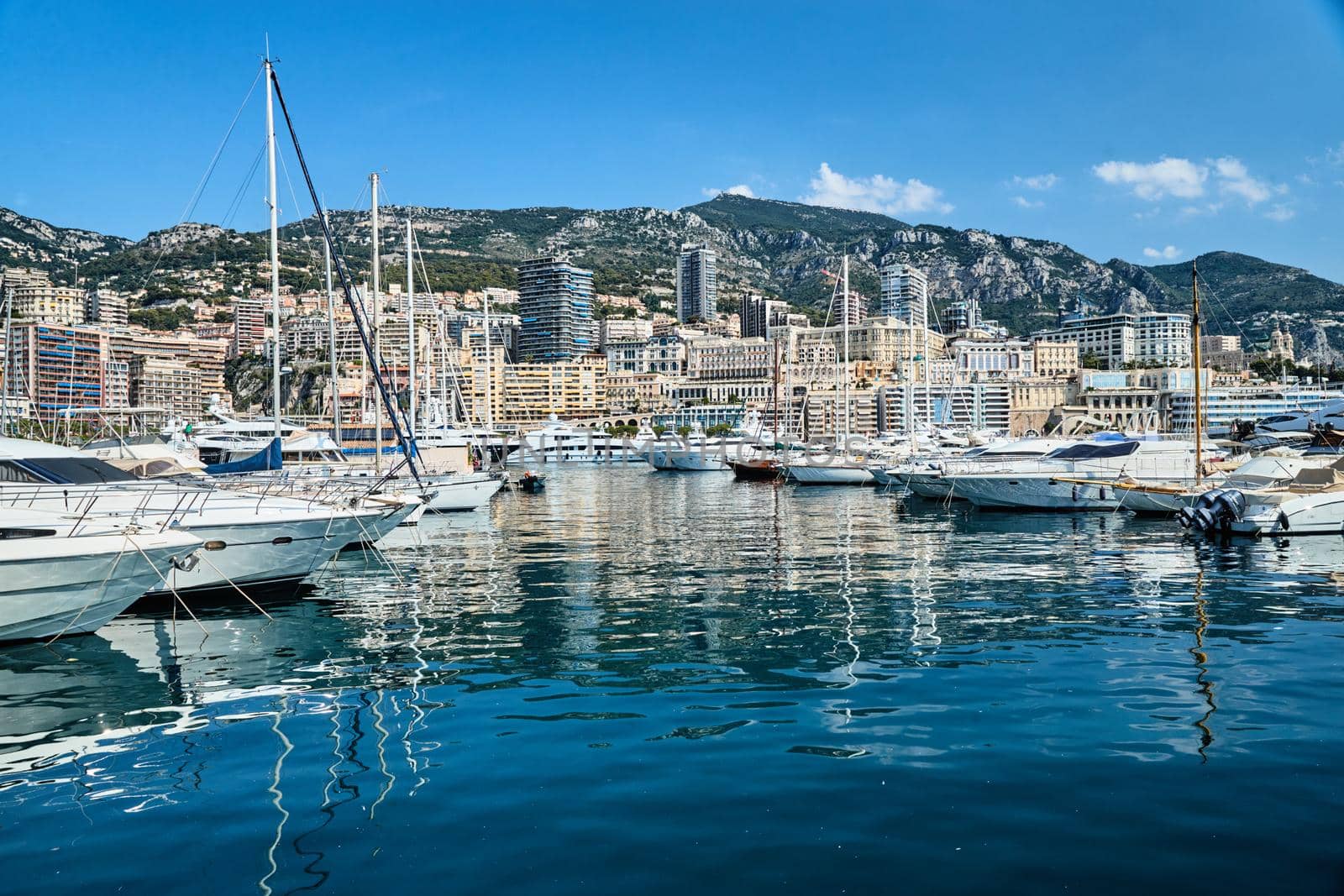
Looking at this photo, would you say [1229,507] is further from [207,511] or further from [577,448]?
[577,448]

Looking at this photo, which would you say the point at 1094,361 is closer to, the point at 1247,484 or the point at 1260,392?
the point at 1260,392

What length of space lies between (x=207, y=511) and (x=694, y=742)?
33.3 feet

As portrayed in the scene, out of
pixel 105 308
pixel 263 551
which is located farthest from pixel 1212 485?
pixel 105 308

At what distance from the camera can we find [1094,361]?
7461 inches

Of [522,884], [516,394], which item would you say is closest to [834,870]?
[522,884]

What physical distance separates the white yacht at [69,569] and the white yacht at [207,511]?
1742 millimetres

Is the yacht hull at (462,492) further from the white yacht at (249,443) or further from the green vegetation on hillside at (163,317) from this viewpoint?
the green vegetation on hillside at (163,317)

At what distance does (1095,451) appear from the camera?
3659cm

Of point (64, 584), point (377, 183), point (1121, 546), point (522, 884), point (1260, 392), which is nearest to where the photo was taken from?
point (522, 884)

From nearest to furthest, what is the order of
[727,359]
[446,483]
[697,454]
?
[446,483] < [697,454] < [727,359]

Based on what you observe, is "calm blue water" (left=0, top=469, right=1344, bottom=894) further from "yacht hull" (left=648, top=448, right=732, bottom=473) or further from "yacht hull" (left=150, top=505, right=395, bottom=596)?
"yacht hull" (left=648, top=448, right=732, bottom=473)

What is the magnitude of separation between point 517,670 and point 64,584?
17.7 ft

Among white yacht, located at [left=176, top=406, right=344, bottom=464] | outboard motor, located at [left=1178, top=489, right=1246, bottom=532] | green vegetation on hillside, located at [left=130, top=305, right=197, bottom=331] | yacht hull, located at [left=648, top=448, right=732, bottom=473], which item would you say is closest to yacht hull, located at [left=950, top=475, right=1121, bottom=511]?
outboard motor, located at [left=1178, top=489, right=1246, bottom=532]

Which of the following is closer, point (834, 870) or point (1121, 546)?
point (834, 870)
